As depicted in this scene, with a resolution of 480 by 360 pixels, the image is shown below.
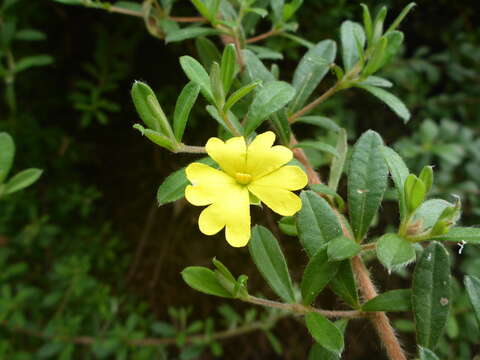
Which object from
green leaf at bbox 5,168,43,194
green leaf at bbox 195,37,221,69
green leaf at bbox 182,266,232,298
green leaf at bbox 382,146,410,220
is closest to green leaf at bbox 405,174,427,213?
green leaf at bbox 382,146,410,220

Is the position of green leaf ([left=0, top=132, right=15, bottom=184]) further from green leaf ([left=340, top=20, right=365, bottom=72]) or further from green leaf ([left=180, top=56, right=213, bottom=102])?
green leaf ([left=340, top=20, right=365, bottom=72])

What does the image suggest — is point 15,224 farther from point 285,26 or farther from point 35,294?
point 285,26

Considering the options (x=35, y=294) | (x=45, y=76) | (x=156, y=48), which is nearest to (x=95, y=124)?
(x=45, y=76)

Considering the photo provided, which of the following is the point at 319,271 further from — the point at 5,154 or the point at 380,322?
the point at 5,154

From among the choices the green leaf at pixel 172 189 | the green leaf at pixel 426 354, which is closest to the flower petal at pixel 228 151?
the green leaf at pixel 172 189

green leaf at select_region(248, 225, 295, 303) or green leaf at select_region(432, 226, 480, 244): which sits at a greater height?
green leaf at select_region(432, 226, 480, 244)

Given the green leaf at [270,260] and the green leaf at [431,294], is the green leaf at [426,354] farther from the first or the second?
the green leaf at [270,260]

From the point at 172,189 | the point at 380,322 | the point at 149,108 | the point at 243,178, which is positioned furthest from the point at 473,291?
the point at 149,108
